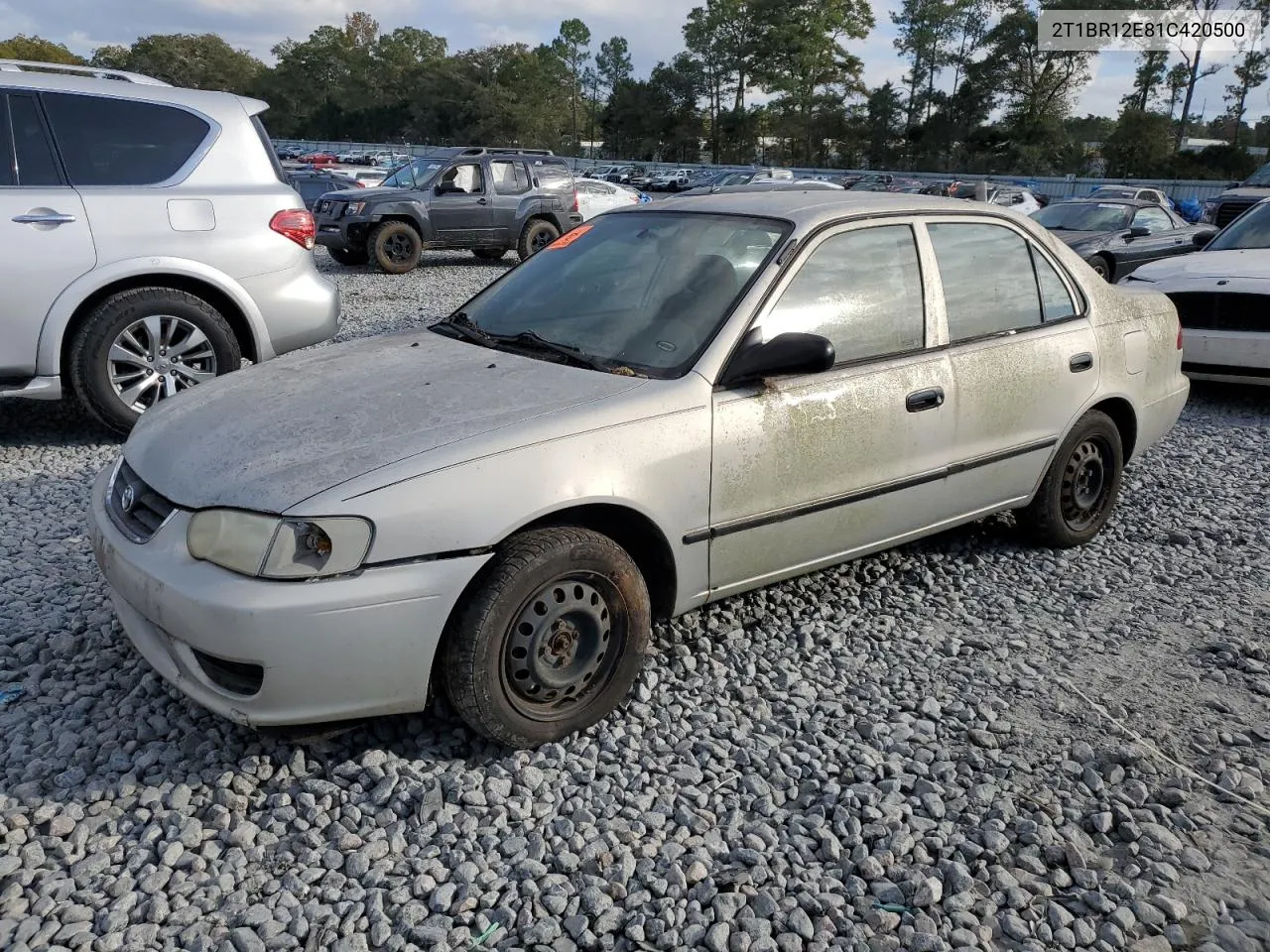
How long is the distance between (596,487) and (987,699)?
4.96 feet

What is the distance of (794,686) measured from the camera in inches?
130

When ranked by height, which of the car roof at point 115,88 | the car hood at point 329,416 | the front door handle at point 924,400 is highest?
the car roof at point 115,88

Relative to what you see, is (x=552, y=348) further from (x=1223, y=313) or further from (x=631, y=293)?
(x=1223, y=313)

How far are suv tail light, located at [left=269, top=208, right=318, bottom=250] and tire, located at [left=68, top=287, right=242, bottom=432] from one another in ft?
2.01

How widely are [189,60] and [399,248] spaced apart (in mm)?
104389

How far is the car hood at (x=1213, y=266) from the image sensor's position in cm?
735

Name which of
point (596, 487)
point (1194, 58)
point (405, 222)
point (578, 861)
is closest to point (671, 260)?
point (596, 487)

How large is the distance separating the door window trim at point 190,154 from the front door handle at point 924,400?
14.0 feet

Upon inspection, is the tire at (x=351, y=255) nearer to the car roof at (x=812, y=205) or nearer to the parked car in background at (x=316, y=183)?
the parked car in background at (x=316, y=183)

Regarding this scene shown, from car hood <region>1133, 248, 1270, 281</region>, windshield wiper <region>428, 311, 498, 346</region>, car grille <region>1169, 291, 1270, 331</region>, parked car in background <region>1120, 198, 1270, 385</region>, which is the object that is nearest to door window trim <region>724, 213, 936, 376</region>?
windshield wiper <region>428, 311, 498, 346</region>

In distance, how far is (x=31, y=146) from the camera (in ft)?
17.3

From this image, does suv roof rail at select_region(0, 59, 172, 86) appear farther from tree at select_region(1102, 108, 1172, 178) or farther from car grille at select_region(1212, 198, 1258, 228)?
Result: tree at select_region(1102, 108, 1172, 178)

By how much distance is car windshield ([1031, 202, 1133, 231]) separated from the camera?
14.0m

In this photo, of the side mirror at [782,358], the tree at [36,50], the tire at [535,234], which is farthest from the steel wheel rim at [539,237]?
the tree at [36,50]
